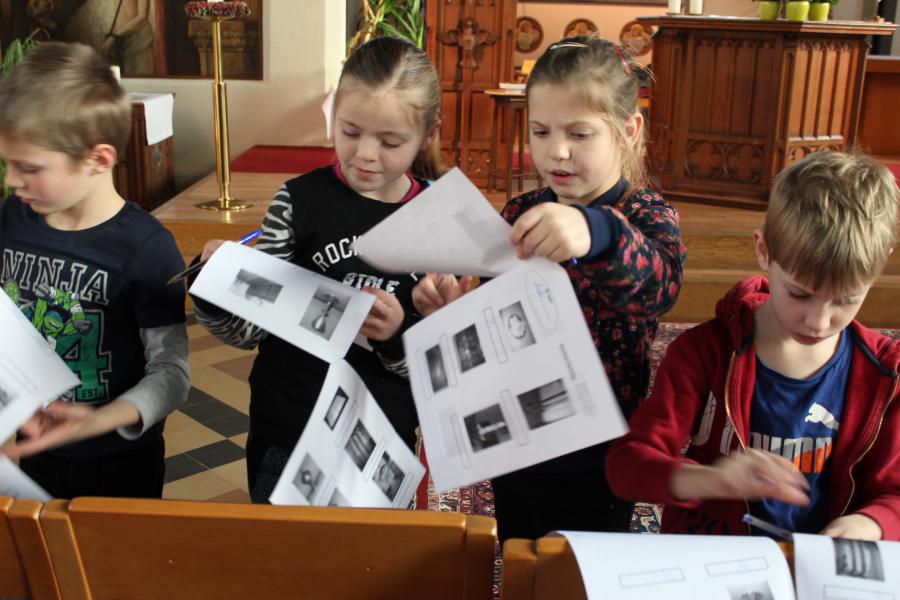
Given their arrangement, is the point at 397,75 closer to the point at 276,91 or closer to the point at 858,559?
the point at 858,559

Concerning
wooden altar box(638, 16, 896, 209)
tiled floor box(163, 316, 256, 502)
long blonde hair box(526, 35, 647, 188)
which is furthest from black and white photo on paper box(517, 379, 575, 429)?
wooden altar box(638, 16, 896, 209)

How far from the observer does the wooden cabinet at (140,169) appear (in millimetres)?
5660

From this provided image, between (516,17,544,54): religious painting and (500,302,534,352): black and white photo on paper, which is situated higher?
(516,17,544,54): religious painting

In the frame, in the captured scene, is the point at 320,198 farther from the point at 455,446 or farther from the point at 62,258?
the point at 455,446

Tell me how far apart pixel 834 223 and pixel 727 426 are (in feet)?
1.01

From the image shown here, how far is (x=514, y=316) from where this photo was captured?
1.11 m

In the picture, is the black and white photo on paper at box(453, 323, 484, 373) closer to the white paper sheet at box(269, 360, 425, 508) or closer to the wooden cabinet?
the white paper sheet at box(269, 360, 425, 508)

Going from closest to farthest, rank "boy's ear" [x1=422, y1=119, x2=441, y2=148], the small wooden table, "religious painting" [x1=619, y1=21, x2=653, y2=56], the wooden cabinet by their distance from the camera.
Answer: "boy's ear" [x1=422, y1=119, x2=441, y2=148] < the small wooden table < the wooden cabinet < "religious painting" [x1=619, y1=21, x2=653, y2=56]

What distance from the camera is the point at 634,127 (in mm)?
1396

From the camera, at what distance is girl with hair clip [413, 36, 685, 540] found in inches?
49.2

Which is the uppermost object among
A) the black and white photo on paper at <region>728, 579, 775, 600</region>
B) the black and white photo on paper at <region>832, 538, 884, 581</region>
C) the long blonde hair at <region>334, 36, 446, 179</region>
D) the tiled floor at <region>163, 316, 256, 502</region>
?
the long blonde hair at <region>334, 36, 446, 179</region>

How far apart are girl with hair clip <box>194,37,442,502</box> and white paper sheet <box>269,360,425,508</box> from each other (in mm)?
153

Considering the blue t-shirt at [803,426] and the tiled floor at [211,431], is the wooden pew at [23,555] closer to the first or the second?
the blue t-shirt at [803,426]

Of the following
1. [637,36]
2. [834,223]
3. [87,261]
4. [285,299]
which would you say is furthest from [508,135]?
[637,36]
